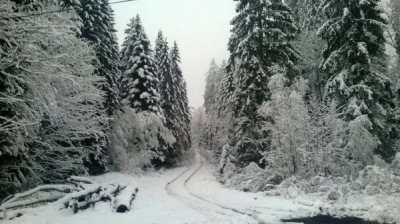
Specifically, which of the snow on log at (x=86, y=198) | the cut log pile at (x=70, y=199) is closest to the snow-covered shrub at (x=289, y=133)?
the cut log pile at (x=70, y=199)

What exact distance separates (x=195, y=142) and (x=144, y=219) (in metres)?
79.6

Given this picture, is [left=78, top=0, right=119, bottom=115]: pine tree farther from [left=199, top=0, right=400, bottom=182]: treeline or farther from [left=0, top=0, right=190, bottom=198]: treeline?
[left=199, top=0, right=400, bottom=182]: treeline

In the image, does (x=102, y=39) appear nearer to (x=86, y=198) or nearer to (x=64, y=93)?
(x=64, y=93)

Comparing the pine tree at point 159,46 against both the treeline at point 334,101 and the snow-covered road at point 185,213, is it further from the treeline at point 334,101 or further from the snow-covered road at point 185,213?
the snow-covered road at point 185,213

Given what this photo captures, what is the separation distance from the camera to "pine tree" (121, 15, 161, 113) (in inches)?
1572

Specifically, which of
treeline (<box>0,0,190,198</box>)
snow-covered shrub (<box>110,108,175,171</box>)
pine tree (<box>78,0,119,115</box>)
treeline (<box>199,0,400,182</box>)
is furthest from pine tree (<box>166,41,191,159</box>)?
treeline (<box>199,0,400,182</box>)

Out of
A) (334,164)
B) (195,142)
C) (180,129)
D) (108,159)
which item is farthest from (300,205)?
(195,142)

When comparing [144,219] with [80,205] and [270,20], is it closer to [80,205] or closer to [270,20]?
[80,205]

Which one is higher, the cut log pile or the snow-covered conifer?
the snow-covered conifer

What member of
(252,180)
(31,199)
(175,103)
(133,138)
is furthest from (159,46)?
(31,199)

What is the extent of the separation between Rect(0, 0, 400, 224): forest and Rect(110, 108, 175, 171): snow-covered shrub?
11cm

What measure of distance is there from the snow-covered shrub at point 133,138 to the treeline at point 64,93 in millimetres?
93

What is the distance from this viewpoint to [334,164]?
2030 cm

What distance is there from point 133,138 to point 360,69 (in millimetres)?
20499
